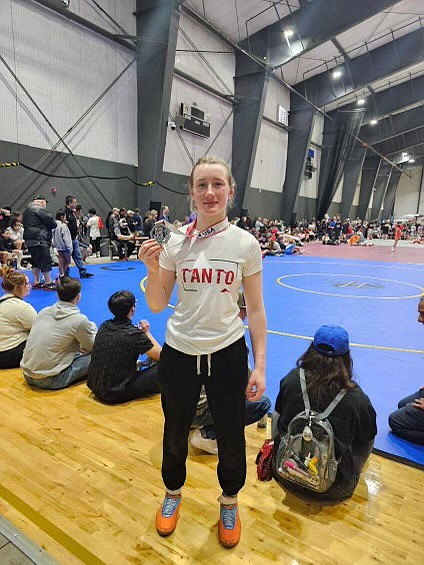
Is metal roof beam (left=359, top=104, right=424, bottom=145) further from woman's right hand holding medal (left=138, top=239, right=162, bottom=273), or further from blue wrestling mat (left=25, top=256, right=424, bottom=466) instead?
woman's right hand holding medal (left=138, top=239, right=162, bottom=273)

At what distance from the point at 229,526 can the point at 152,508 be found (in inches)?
20.2

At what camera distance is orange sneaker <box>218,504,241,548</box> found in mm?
1964

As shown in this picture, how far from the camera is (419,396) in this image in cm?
309

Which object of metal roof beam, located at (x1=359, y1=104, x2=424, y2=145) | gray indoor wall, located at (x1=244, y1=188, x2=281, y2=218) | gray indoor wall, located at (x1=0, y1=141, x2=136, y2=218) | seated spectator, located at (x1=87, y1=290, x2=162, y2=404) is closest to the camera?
seated spectator, located at (x1=87, y1=290, x2=162, y2=404)

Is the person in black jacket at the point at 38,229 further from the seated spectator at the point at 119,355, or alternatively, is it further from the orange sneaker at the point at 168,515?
the orange sneaker at the point at 168,515

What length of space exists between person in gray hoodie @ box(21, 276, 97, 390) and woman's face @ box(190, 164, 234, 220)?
2277 mm

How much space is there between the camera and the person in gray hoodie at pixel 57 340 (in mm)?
3576

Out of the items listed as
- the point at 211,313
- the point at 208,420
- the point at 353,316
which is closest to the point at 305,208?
the point at 353,316

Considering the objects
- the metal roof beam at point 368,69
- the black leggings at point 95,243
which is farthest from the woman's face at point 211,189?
the metal roof beam at point 368,69

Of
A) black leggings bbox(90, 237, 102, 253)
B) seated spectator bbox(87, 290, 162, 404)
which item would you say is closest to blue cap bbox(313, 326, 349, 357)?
seated spectator bbox(87, 290, 162, 404)

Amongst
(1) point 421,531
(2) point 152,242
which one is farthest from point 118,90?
(1) point 421,531

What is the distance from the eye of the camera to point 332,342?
223 cm

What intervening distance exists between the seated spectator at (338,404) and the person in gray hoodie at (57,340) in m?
2.26

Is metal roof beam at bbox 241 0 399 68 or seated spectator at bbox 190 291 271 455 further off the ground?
metal roof beam at bbox 241 0 399 68
